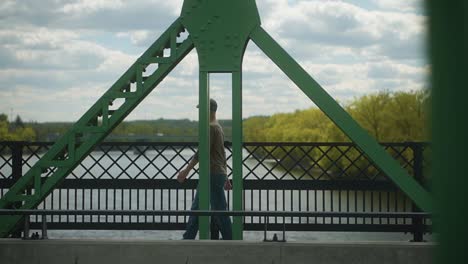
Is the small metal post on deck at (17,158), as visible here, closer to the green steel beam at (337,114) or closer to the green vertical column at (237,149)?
the green vertical column at (237,149)

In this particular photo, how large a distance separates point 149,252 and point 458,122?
6.89 metres

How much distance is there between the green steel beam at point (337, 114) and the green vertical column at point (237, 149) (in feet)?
1.80

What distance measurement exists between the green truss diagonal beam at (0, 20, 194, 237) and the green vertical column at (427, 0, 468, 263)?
29.1 ft

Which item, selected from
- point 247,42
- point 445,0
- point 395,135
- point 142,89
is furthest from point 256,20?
point 395,135

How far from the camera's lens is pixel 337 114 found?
9492 millimetres

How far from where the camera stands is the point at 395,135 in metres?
59.7

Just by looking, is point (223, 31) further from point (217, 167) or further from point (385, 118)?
point (385, 118)

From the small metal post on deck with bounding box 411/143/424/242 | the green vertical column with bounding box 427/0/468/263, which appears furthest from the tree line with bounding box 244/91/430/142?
the green vertical column with bounding box 427/0/468/263

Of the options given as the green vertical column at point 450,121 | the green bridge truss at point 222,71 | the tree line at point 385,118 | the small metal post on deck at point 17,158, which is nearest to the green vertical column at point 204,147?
the green bridge truss at point 222,71

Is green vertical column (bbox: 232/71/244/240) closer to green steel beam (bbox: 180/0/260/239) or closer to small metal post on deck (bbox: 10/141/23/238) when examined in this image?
green steel beam (bbox: 180/0/260/239)

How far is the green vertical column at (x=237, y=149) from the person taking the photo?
9336 mm

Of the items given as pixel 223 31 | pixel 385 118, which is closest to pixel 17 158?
pixel 223 31

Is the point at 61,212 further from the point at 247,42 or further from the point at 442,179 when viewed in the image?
the point at 442,179

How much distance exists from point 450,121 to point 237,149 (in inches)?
336
